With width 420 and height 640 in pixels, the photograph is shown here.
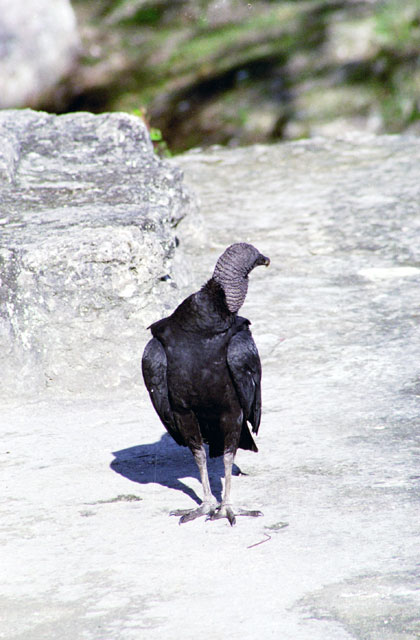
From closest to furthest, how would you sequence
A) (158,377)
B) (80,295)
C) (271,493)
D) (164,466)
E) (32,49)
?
(158,377) < (271,493) < (164,466) < (80,295) < (32,49)

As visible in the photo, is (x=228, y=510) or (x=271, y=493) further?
(x=271, y=493)

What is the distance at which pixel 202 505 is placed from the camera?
373cm

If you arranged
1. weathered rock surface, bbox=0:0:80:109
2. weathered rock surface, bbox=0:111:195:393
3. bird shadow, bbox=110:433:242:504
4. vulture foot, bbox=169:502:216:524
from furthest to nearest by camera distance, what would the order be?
1. weathered rock surface, bbox=0:0:80:109
2. weathered rock surface, bbox=0:111:195:393
3. bird shadow, bbox=110:433:242:504
4. vulture foot, bbox=169:502:216:524

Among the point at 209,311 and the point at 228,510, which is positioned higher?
the point at 209,311

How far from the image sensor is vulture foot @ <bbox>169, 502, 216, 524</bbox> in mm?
3656

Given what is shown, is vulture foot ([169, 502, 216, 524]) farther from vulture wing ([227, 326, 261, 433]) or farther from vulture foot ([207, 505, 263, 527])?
vulture wing ([227, 326, 261, 433])

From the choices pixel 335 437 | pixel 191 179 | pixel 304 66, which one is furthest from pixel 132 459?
pixel 304 66

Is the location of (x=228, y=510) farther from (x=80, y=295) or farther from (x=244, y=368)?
(x=80, y=295)

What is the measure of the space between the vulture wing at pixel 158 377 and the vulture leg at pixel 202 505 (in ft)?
0.54

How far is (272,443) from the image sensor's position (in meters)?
4.28

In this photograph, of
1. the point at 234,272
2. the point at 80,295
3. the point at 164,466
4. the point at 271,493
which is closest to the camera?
the point at 234,272

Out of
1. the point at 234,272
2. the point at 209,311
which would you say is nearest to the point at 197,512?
the point at 209,311

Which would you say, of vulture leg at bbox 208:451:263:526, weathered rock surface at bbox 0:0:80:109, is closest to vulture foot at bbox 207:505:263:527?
vulture leg at bbox 208:451:263:526

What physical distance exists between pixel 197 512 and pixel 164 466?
579 mm
